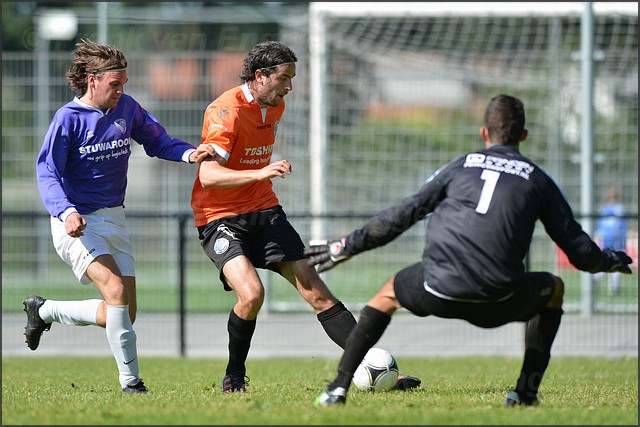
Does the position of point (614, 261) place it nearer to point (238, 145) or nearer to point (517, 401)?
point (517, 401)

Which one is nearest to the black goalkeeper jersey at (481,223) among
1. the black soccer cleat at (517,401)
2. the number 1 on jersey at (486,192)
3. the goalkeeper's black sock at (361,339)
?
the number 1 on jersey at (486,192)

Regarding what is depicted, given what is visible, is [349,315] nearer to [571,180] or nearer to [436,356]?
[436,356]

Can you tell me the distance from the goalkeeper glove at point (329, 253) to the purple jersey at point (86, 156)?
1.90 meters

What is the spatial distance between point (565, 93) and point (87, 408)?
1360 centimetres

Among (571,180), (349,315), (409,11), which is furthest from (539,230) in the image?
(349,315)

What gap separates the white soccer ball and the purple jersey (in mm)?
2055

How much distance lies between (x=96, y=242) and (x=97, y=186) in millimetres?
420

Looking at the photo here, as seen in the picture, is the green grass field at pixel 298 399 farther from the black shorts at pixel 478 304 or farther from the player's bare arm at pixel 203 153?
the player's bare arm at pixel 203 153

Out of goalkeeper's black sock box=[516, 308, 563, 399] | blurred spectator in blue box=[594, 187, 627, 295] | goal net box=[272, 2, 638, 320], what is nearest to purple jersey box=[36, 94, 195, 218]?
goalkeeper's black sock box=[516, 308, 563, 399]

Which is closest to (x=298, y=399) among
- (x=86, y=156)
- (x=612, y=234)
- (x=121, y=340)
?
(x=121, y=340)

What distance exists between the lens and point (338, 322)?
7.62 meters

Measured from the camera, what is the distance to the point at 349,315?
25.1 ft

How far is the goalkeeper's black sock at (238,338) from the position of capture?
7.65 meters

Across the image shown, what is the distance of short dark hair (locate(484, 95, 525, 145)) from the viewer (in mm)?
5926
